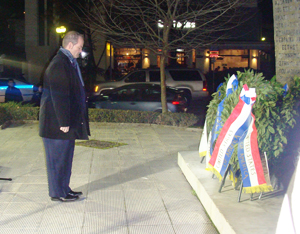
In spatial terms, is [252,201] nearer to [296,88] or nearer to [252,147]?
[252,147]

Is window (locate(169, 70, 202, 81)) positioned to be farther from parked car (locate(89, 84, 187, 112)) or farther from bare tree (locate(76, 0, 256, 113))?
parked car (locate(89, 84, 187, 112))

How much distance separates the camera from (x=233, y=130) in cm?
459

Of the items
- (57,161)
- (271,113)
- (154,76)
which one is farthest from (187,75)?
(57,161)

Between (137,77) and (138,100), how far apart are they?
7.85 meters

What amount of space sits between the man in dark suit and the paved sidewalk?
40cm

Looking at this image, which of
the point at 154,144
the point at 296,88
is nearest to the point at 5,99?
the point at 154,144

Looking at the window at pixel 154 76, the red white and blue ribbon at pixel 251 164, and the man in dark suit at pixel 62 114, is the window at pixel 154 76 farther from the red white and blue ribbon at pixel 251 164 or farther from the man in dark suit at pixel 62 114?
the red white and blue ribbon at pixel 251 164

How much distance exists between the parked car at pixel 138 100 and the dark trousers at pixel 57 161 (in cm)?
882

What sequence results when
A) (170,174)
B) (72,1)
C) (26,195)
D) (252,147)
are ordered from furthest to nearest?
(72,1) < (170,174) < (26,195) < (252,147)

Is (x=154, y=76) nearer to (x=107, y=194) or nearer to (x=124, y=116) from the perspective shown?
(x=124, y=116)

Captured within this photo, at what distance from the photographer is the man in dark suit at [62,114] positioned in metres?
4.74

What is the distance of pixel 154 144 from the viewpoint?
9039 mm

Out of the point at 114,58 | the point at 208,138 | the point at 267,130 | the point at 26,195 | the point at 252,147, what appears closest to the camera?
the point at 252,147

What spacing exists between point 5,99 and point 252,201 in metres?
16.6
